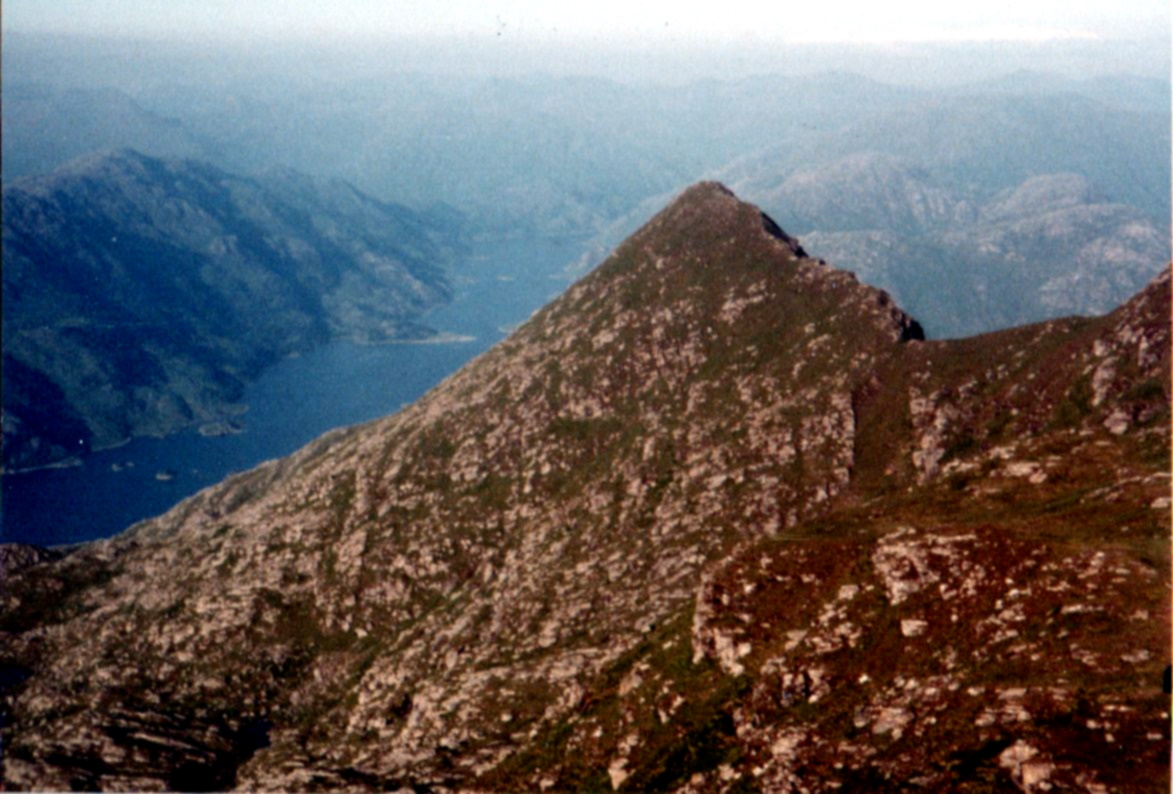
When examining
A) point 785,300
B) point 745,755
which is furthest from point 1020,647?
point 785,300

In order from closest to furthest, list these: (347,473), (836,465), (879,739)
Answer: (879,739) → (836,465) → (347,473)

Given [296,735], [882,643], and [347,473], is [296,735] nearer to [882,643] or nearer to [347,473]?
[347,473]

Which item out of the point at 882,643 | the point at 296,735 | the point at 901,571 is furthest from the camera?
the point at 296,735

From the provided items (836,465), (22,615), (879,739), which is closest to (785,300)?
(836,465)

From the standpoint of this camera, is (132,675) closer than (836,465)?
No

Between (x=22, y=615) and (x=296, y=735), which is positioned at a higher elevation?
(x=296, y=735)

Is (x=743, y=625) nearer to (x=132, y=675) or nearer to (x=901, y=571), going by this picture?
(x=901, y=571)

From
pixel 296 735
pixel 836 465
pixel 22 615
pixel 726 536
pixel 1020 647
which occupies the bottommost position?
pixel 22 615
